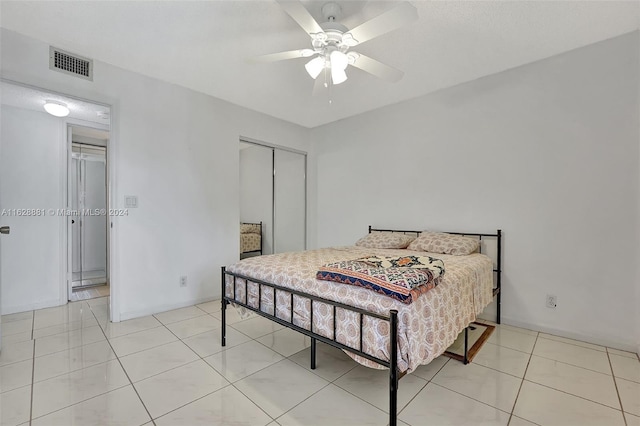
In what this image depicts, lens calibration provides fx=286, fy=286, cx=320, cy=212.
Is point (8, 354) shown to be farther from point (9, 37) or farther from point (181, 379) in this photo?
point (9, 37)

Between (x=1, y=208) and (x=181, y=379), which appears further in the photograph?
(x=1, y=208)

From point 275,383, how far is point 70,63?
3.22 meters

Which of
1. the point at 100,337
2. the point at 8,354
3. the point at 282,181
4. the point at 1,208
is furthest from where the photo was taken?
the point at 282,181

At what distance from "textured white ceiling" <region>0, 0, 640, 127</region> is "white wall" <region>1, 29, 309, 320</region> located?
0.80 ft

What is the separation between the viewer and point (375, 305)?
4.87 ft

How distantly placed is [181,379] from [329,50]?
8.13 feet

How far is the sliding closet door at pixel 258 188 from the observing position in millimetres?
4039

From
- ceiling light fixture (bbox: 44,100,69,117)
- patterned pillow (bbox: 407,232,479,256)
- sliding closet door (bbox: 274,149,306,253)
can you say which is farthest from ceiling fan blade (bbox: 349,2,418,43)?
ceiling light fixture (bbox: 44,100,69,117)

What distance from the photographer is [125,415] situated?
61.0 inches

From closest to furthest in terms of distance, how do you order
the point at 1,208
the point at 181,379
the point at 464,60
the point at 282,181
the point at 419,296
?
the point at 419,296
the point at 181,379
the point at 464,60
the point at 1,208
the point at 282,181

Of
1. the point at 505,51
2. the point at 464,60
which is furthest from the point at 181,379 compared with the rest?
the point at 505,51

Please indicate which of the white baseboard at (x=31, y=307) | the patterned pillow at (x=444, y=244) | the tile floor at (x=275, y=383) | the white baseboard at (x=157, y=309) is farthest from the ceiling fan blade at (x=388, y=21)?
the white baseboard at (x=31, y=307)

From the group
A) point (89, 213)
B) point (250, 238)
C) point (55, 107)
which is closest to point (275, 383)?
point (250, 238)

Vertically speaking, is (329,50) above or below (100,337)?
above
